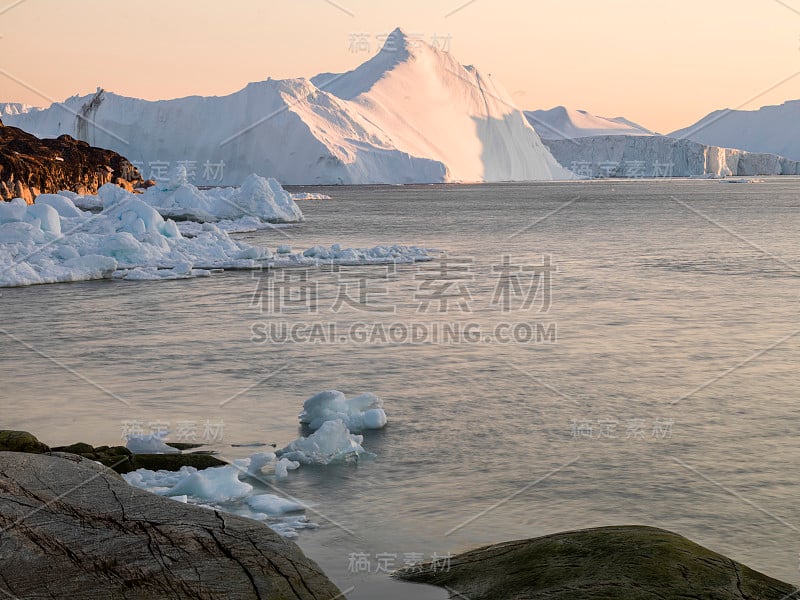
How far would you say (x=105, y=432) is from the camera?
8203 mm

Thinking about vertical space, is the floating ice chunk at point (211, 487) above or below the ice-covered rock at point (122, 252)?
below

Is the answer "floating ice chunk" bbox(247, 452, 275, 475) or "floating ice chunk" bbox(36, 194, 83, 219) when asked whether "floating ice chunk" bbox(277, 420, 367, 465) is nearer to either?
"floating ice chunk" bbox(247, 452, 275, 475)

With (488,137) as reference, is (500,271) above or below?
below

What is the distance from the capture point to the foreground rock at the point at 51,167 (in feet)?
152

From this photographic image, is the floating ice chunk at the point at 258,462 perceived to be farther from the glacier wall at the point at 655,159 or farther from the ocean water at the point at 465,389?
the glacier wall at the point at 655,159

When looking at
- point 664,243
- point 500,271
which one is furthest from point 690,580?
→ point 664,243

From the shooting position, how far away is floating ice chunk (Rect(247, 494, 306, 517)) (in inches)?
251

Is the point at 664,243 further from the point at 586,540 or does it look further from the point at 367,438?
the point at 586,540

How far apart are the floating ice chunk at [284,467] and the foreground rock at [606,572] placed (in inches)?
79.5

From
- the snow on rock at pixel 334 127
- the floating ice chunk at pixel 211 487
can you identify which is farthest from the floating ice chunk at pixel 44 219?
the snow on rock at pixel 334 127

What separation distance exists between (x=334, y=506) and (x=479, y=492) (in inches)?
43.7

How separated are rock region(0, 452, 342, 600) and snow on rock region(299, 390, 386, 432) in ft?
11.6

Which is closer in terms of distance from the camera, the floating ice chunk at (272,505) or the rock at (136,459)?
the floating ice chunk at (272,505)

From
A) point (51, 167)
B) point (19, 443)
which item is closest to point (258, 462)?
point (19, 443)
